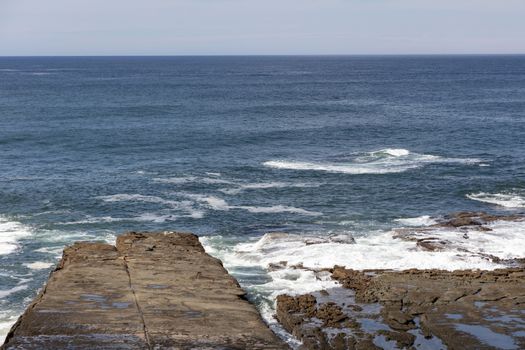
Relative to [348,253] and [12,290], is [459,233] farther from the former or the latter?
[12,290]

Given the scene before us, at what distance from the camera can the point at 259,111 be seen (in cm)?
11331

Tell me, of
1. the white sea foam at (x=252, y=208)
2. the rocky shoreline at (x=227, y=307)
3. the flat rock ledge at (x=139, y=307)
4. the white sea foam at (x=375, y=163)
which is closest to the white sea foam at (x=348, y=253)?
the rocky shoreline at (x=227, y=307)

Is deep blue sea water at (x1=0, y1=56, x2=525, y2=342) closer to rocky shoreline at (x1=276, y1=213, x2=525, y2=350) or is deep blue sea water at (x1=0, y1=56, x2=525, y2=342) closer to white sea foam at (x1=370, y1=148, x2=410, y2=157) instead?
white sea foam at (x1=370, y1=148, x2=410, y2=157)

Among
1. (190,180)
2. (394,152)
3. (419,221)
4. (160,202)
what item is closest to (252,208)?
(160,202)

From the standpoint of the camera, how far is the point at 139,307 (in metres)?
26.7

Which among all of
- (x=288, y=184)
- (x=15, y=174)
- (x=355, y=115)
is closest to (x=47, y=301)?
(x=288, y=184)

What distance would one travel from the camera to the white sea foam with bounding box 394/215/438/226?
50.5 metres

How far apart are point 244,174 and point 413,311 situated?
35.3m

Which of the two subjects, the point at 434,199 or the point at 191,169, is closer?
the point at 434,199

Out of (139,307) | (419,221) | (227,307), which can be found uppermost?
(139,307)

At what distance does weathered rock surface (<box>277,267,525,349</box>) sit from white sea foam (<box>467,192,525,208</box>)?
61.1 feet

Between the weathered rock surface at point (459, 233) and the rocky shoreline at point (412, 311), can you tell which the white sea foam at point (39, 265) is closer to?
the rocky shoreline at point (412, 311)

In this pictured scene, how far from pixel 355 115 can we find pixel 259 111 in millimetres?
15672

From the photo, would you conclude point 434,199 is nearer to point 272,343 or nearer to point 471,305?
point 471,305
